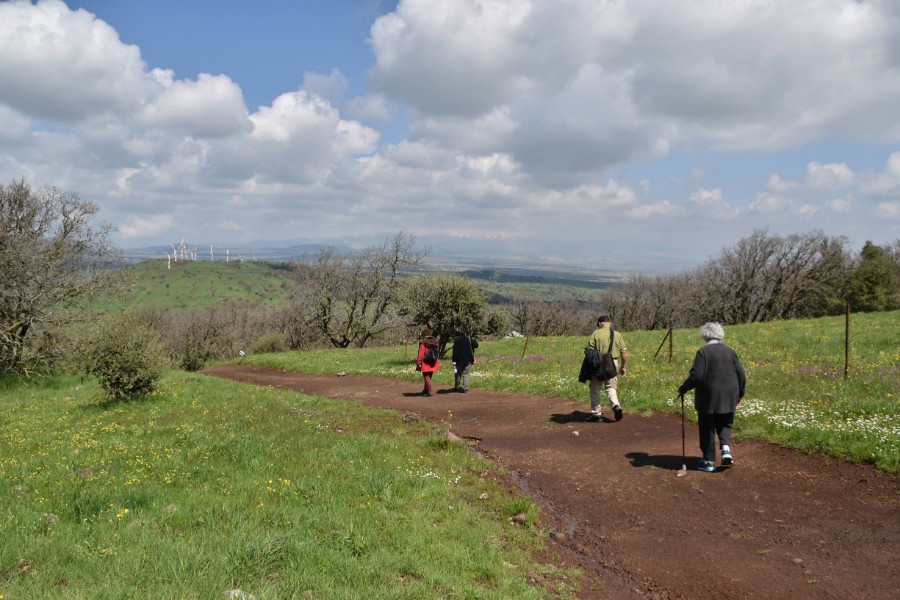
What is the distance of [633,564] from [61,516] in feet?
25.0

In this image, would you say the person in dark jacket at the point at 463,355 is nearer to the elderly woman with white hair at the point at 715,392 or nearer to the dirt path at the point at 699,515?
the dirt path at the point at 699,515

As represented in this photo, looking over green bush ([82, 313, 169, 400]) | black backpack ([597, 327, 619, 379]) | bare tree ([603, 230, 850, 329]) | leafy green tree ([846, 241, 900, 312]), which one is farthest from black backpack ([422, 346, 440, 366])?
leafy green tree ([846, 241, 900, 312])

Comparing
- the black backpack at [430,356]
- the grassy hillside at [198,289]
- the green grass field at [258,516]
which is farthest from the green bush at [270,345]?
the grassy hillside at [198,289]

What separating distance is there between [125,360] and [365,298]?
33.3 m

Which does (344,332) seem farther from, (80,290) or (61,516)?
(61,516)

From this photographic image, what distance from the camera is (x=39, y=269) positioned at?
25.5 m

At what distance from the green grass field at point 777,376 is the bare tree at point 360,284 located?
15.9m

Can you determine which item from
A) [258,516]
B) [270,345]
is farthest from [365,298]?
[258,516]

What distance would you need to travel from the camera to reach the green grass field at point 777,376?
33.9 feet

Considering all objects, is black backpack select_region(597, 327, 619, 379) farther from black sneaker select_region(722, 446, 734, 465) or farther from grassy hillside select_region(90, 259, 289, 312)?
grassy hillside select_region(90, 259, 289, 312)

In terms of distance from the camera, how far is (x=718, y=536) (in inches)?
276

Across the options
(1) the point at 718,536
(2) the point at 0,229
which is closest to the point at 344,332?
(2) the point at 0,229

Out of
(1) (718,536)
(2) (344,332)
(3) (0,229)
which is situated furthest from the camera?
(2) (344,332)

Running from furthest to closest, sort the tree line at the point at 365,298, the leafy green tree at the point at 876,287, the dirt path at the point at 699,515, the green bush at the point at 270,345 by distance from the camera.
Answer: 1. the leafy green tree at the point at 876,287
2. the green bush at the point at 270,345
3. the tree line at the point at 365,298
4. the dirt path at the point at 699,515
